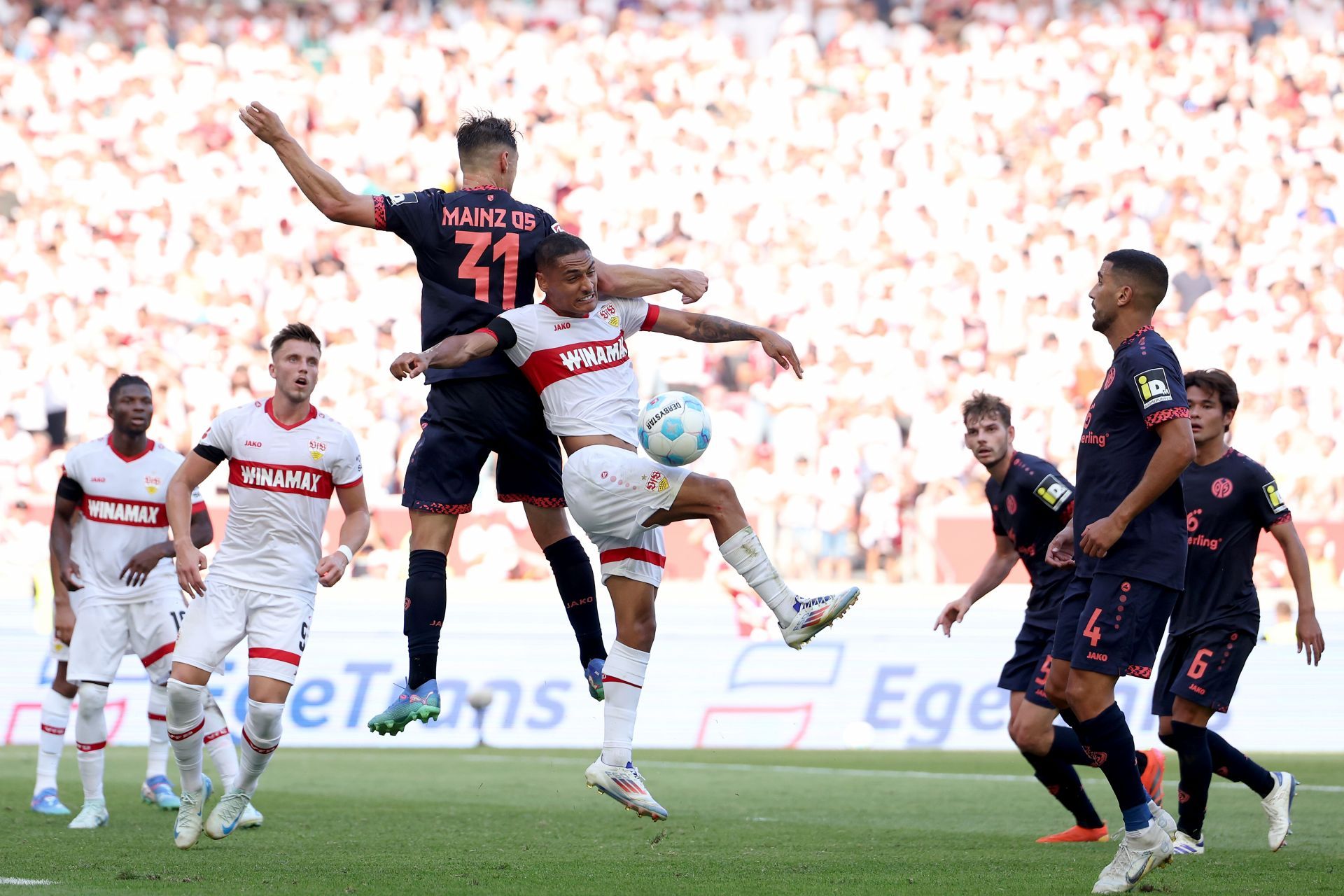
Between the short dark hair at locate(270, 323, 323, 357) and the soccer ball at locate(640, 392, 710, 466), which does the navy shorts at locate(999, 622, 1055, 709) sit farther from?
the short dark hair at locate(270, 323, 323, 357)

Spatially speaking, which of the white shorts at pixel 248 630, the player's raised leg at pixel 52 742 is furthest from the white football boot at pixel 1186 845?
the player's raised leg at pixel 52 742

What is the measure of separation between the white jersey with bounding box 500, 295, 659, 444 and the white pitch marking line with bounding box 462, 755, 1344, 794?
635 cm

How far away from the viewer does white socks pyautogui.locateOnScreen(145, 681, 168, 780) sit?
1028cm

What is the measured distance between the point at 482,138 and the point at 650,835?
3960 mm

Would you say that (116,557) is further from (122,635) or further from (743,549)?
(743,549)

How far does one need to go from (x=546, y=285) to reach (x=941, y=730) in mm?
9287

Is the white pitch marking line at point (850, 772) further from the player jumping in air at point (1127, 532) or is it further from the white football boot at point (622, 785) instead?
the white football boot at point (622, 785)

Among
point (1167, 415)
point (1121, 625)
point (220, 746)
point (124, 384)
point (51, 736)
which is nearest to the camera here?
point (1167, 415)

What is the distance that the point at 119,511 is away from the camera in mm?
10172

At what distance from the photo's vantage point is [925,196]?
22.5m

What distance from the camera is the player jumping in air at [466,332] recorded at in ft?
23.4

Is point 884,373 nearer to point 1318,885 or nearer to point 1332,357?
point 1332,357

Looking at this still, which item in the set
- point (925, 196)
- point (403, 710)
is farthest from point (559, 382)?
point (925, 196)

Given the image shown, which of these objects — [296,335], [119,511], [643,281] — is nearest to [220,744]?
[119,511]
